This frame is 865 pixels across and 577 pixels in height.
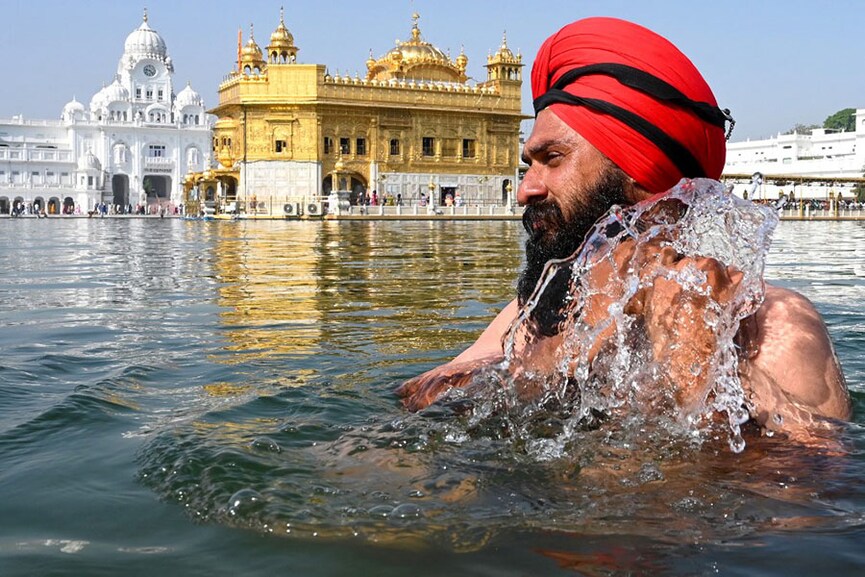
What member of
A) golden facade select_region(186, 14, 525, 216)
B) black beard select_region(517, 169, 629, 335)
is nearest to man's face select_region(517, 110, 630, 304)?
black beard select_region(517, 169, 629, 335)

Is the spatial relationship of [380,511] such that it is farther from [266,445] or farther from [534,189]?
[534,189]

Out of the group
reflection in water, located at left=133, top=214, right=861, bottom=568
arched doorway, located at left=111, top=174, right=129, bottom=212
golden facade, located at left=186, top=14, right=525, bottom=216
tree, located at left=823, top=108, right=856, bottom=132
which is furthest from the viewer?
tree, located at left=823, top=108, right=856, bottom=132

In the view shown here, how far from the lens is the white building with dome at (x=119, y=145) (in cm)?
7388

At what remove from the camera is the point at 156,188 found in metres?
81.8

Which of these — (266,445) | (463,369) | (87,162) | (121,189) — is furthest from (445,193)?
(266,445)

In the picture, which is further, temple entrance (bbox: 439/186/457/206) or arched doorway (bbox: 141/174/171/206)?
arched doorway (bbox: 141/174/171/206)

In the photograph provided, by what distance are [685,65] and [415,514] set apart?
1.34m

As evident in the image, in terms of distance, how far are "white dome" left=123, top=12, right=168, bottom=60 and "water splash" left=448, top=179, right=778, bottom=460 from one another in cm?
8784

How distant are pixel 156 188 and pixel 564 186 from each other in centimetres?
8372

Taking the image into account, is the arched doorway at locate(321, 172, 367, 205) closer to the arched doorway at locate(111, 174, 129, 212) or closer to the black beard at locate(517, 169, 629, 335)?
the arched doorway at locate(111, 174, 129, 212)

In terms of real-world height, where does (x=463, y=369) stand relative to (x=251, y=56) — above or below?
below

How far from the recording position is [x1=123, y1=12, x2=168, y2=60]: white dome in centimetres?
8431

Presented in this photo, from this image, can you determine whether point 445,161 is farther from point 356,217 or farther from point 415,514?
point 415,514

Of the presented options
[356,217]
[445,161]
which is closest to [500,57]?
[445,161]
